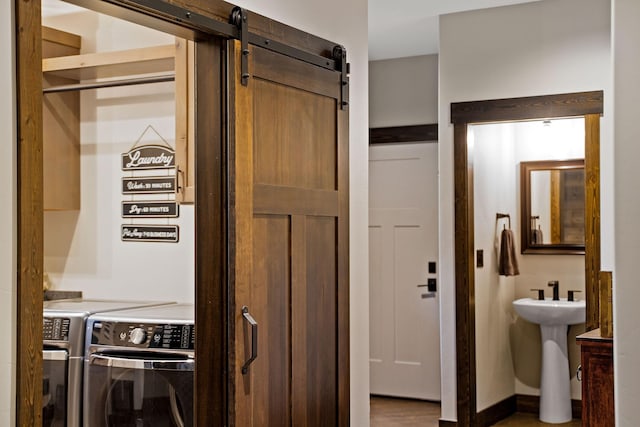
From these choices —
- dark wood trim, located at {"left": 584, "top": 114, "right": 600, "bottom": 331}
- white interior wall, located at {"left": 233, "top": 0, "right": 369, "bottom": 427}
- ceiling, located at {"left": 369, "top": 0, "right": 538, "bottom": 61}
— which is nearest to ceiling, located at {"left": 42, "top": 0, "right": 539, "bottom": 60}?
ceiling, located at {"left": 369, "top": 0, "right": 538, "bottom": 61}

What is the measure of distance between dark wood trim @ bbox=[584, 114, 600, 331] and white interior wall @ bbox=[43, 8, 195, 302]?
2442 millimetres

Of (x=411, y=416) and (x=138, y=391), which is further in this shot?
(x=411, y=416)

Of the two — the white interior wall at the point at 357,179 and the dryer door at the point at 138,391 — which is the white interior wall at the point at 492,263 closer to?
the white interior wall at the point at 357,179

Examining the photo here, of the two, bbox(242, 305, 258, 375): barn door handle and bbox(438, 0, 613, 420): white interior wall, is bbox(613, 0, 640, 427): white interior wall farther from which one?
bbox(438, 0, 613, 420): white interior wall

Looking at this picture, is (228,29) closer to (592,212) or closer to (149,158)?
(149,158)

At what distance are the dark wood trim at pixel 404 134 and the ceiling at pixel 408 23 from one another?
0.58 meters

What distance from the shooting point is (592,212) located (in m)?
4.83

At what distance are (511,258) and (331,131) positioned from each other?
2899mm

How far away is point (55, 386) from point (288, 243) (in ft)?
3.68

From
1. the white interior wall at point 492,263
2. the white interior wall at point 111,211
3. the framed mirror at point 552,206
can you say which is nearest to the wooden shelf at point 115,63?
the white interior wall at point 111,211

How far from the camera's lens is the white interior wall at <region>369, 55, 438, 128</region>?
636cm

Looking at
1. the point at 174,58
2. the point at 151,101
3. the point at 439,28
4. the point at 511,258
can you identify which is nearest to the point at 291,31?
the point at 174,58

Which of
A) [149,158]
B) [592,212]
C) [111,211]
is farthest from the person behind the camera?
[592,212]

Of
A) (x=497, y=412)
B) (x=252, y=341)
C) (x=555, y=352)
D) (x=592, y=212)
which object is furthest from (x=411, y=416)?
(x=252, y=341)
